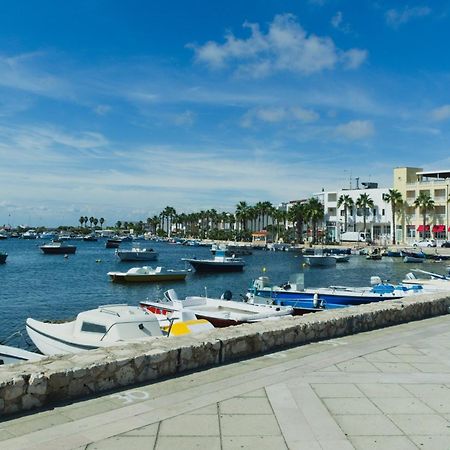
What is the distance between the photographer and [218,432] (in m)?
6.55

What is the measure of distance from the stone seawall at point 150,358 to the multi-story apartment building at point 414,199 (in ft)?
378

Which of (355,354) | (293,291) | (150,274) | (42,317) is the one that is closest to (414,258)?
(150,274)

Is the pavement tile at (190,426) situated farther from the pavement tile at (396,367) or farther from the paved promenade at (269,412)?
the pavement tile at (396,367)

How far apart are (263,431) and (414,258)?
310 feet

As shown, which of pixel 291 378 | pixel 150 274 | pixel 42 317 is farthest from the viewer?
pixel 150 274

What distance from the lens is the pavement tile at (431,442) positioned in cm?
619

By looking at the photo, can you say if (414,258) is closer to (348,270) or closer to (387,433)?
(348,270)

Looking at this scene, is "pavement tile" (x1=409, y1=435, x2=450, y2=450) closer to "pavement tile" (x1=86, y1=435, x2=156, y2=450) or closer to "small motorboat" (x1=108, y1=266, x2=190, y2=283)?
"pavement tile" (x1=86, y1=435, x2=156, y2=450)

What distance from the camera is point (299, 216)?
483 ft

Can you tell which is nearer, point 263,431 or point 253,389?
point 263,431

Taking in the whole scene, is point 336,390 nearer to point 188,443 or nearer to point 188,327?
point 188,443

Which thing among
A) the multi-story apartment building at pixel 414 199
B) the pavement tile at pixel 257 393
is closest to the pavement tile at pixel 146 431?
the pavement tile at pixel 257 393

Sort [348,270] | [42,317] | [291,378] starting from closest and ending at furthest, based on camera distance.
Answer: [291,378], [42,317], [348,270]

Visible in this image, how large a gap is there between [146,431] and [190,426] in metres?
0.55
